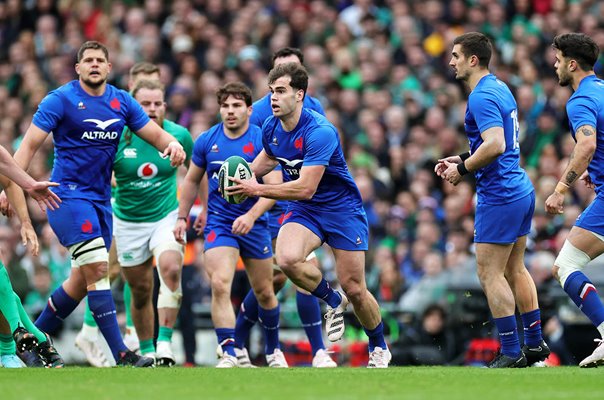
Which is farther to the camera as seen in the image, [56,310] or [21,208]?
[56,310]

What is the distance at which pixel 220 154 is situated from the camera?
12961mm

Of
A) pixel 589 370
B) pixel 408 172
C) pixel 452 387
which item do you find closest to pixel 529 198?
pixel 589 370

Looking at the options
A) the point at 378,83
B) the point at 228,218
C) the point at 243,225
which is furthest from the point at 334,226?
the point at 378,83

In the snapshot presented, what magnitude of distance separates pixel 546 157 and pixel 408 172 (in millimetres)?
2283

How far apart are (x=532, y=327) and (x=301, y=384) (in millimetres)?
2969

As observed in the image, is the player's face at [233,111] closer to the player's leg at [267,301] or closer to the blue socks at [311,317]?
the player's leg at [267,301]

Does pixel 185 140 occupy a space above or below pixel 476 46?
below

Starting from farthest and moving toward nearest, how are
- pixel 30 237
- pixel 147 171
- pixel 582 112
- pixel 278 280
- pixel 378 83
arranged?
pixel 378 83
pixel 278 280
pixel 147 171
pixel 30 237
pixel 582 112

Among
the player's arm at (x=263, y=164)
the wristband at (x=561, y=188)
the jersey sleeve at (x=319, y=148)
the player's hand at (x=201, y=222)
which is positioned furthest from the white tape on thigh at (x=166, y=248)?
the wristband at (x=561, y=188)

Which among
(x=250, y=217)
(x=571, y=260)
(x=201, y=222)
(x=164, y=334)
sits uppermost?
(x=250, y=217)

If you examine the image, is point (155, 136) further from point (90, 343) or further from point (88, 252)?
point (90, 343)

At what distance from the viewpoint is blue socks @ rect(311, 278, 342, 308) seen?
11930 mm

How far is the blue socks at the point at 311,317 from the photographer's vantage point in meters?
13.5

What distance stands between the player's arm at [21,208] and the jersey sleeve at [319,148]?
2.49 meters
